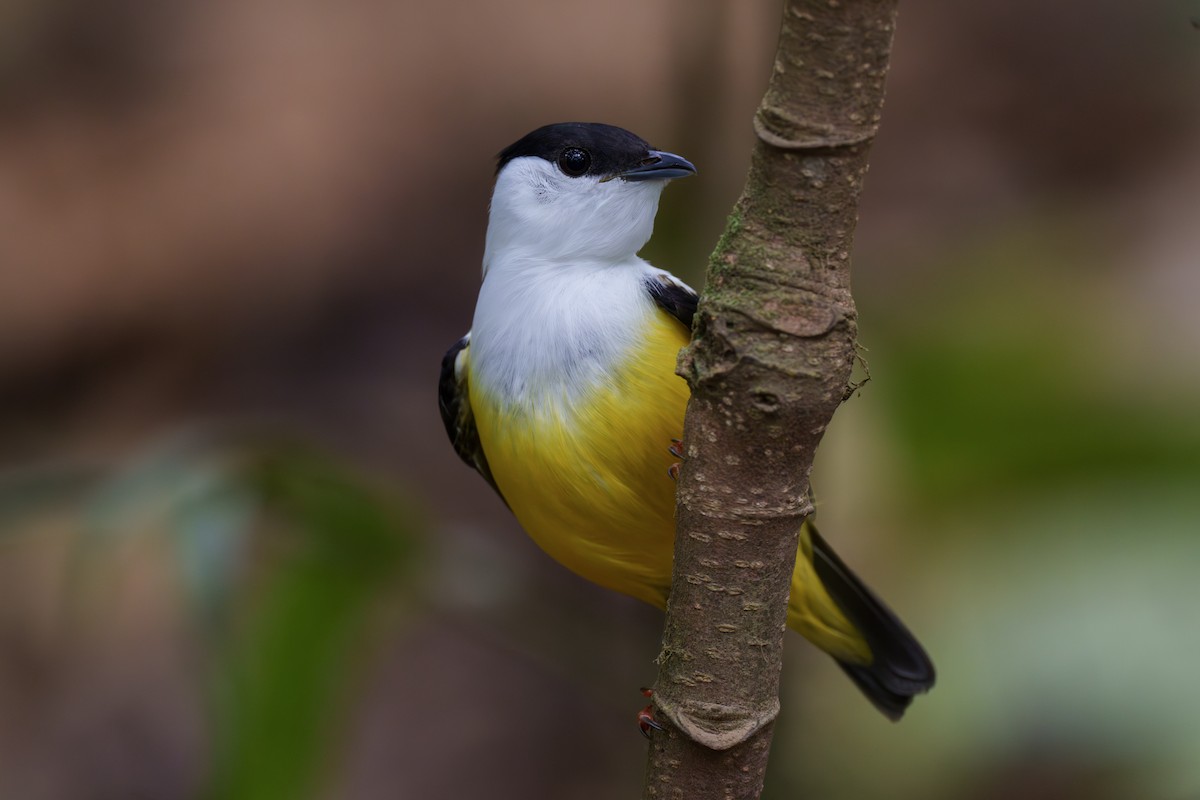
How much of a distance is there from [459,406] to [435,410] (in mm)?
2750

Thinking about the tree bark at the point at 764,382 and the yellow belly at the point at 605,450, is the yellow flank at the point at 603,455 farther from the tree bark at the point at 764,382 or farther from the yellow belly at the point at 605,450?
the tree bark at the point at 764,382

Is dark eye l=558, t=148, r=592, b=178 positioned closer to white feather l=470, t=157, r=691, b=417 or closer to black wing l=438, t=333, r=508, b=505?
white feather l=470, t=157, r=691, b=417

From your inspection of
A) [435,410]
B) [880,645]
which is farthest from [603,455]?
[435,410]

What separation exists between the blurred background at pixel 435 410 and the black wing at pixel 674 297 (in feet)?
1.30

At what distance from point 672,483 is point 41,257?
4.16 m

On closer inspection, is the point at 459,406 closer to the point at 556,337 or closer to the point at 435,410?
the point at 556,337

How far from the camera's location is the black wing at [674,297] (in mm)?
2502

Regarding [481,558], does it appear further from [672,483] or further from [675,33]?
[675,33]

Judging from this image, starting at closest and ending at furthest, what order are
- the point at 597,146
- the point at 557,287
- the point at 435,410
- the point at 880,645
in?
the point at 557,287, the point at 597,146, the point at 880,645, the point at 435,410

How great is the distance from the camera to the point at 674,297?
2520 millimetres

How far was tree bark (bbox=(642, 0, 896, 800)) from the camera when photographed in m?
1.43

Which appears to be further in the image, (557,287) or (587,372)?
(557,287)

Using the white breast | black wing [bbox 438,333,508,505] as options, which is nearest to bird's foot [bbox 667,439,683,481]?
the white breast

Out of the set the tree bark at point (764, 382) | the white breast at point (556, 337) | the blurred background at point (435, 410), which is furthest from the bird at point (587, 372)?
the tree bark at point (764, 382)
